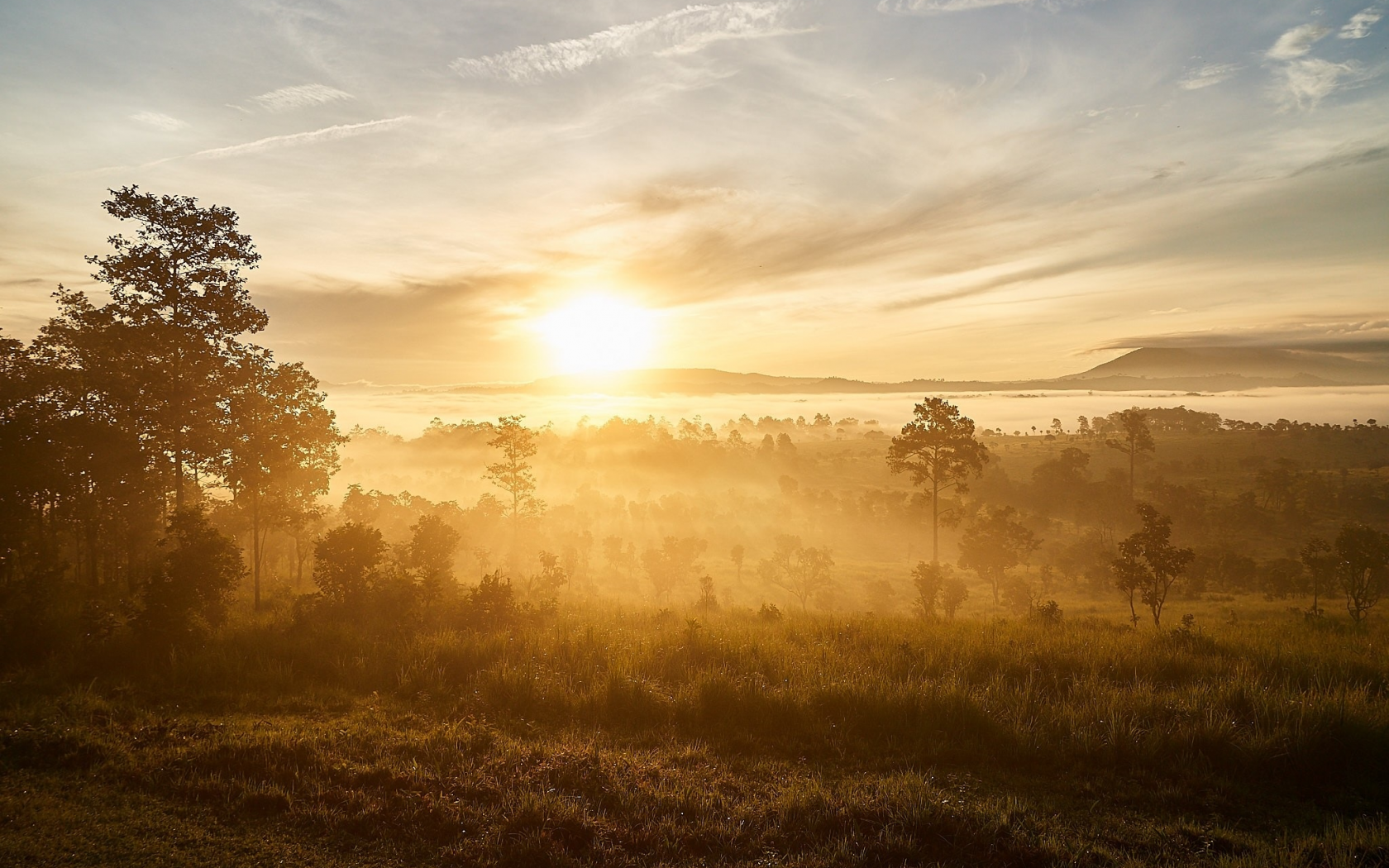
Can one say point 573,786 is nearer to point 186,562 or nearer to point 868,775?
point 868,775

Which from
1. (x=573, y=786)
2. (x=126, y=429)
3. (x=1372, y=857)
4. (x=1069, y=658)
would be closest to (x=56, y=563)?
(x=126, y=429)

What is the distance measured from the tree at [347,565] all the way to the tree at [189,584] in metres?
1.65

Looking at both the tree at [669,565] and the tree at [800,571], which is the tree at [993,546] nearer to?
the tree at [800,571]

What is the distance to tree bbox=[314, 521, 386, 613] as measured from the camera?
46.0 ft

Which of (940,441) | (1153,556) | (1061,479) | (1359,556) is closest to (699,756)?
(1153,556)

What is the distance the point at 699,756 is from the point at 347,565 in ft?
35.5

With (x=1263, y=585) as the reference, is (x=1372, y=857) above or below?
above

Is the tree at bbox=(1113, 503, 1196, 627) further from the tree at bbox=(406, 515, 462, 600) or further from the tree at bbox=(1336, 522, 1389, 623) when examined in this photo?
the tree at bbox=(406, 515, 462, 600)

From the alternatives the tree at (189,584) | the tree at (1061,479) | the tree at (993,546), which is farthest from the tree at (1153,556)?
the tree at (1061,479)

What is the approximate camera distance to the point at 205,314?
17.2 m

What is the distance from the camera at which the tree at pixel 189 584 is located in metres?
10.9

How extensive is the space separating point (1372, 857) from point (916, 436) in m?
35.7

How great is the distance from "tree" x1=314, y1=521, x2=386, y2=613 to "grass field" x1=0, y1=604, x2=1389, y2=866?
10.3 feet

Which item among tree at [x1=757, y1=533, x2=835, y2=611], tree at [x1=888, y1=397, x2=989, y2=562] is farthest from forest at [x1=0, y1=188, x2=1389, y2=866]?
tree at [x1=757, y1=533, x2=835, y2=611]
